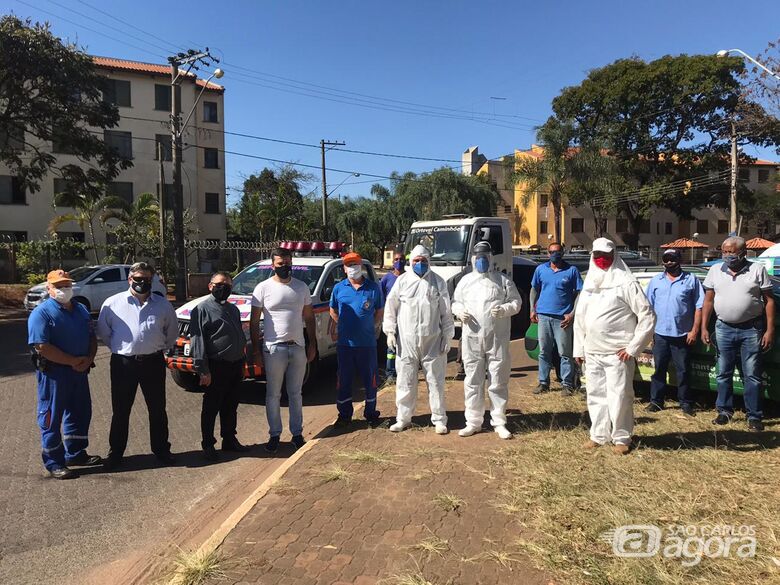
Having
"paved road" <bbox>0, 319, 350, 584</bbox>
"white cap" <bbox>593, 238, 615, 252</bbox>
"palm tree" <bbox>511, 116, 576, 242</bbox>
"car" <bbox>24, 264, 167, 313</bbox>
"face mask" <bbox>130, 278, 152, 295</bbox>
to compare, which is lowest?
"paved road" <bbox>0, 319, 350, 584</bbox>

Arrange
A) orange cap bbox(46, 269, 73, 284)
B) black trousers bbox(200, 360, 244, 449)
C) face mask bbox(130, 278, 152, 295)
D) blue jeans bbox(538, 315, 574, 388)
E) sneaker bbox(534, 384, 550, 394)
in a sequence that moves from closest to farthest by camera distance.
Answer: orange cap bbox(46, 269, 73, 284) → face mask bbox(130, 278, 152, 295) → black trousers bbox(200, 360, 244, 449) → blue jeans bbox(538, 315, 574, 388) → sneaker bbox(534, 384, 550, 394)

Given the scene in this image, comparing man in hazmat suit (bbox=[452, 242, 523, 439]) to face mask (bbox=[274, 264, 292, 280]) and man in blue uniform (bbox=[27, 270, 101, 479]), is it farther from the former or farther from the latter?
man in blue uniform (bbox=[27, 270, 101, 479])

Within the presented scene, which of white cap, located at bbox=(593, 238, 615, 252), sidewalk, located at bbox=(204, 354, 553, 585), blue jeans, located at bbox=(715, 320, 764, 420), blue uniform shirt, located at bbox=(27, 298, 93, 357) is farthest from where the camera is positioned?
blue jeans, located at bbox=(715, 320, 764, 420)

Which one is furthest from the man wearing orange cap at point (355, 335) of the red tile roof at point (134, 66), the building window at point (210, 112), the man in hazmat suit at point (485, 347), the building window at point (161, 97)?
the building window at point (210, 112)

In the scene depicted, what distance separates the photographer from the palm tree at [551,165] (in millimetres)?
37500

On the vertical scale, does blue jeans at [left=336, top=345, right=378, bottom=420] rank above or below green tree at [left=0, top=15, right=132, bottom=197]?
below

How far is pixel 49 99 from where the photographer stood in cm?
1681

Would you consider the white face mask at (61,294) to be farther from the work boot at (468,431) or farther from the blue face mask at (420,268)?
the work boot at (468,431)

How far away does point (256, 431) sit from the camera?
5.96 meters

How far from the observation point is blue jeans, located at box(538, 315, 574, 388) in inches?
264

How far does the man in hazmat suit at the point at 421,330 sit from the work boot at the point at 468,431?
17 centimetres

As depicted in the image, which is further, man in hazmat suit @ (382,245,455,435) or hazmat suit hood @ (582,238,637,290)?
man in hazmat suit @ (382,245,455,435)

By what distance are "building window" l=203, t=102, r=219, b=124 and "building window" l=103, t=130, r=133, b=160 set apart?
497 cm

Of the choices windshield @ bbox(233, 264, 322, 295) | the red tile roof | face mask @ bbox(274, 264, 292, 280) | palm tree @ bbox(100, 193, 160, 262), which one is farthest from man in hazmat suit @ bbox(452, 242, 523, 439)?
the red tile roof
